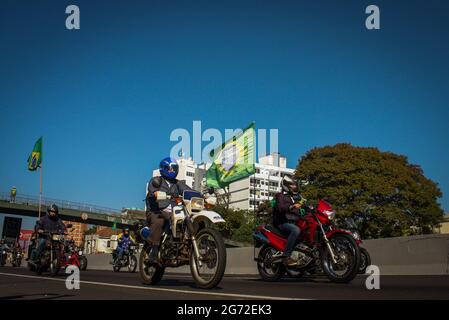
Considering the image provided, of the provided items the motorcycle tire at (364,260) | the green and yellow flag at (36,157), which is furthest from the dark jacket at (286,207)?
the green and yellow flag at (36,157)

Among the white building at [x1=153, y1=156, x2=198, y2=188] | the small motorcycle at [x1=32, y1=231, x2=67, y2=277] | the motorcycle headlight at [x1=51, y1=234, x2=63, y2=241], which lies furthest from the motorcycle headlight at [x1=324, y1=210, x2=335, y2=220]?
the white building at [x1=153, y1=156, x2=198, y2=188]

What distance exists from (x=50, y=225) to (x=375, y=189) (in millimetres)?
41554

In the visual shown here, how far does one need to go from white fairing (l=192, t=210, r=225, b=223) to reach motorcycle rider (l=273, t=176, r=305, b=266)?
7.85 ft

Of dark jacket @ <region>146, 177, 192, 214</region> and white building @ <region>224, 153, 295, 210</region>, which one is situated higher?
white building @ <region>224, 153, 295, 210</region>

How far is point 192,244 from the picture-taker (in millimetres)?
6367

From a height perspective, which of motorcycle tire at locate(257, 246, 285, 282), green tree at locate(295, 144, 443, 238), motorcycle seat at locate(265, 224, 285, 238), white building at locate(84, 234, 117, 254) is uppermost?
green tree at locate(295, 144, 443, 238)

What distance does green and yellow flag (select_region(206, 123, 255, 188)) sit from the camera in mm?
44281

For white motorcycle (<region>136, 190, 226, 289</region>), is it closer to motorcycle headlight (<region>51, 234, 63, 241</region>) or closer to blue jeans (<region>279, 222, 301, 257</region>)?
blue jeans (<region>279, 222, 301, 257</region>)

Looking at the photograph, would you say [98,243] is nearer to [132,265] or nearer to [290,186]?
[132,265]

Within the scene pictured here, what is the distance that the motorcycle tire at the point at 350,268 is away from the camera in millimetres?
7406

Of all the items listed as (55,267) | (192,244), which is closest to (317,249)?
(192,244)

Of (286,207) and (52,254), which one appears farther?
(52,254)

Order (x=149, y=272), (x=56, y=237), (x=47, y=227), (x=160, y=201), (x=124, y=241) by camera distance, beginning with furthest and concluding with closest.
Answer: (x=124, y=241)
(x=47, y=227)
(x=56, y=237)
(x=149, y=272)
(x=160, y=201)
